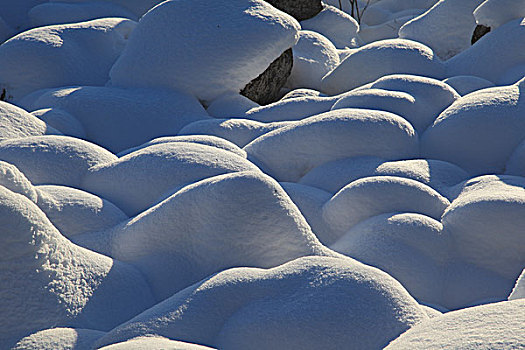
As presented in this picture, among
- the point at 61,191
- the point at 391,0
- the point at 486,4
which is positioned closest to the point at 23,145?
the point at 61,191

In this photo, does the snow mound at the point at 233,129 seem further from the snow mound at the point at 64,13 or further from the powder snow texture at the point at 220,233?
the snow mound at the point at 64,13

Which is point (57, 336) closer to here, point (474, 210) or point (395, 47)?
point (474, 210)

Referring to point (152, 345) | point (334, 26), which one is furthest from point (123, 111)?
point (334, 26)

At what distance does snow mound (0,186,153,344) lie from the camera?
1.18 m

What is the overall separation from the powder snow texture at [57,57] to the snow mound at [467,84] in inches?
69.6

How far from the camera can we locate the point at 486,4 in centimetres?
346

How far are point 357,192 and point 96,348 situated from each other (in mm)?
991

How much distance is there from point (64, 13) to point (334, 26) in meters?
2.10

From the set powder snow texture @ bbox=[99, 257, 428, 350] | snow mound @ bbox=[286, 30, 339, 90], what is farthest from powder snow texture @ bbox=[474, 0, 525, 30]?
powder snow texture @ bbox=[99, 257, 428, 350]

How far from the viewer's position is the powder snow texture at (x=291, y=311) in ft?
3.69

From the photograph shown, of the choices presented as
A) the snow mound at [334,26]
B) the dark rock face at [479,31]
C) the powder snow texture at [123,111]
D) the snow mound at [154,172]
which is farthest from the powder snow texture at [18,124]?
the snow mound at [334,26]

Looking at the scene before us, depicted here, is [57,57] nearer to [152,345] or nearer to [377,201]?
[377,201]

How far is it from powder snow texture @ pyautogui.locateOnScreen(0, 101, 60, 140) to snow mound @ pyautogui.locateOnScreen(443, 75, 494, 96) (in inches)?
73.9

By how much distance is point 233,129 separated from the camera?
2.58 m
